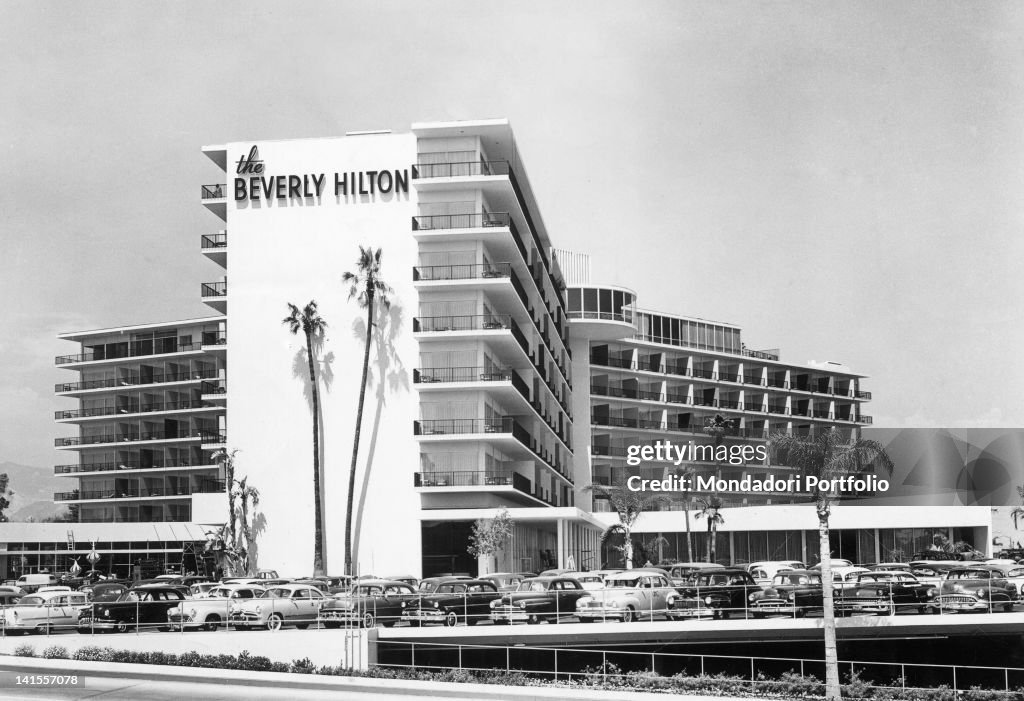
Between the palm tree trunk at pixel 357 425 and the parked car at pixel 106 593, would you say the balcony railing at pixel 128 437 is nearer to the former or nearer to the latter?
the palm tree trunk at pixel 357 425

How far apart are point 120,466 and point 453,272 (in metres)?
68.6

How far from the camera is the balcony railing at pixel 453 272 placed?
77.1m

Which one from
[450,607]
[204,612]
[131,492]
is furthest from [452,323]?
[131,492]

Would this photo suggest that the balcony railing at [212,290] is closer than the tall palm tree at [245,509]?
No

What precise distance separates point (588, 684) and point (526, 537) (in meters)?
50.7

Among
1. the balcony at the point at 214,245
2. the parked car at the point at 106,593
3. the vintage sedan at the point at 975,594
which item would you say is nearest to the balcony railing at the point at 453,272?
the balcony at the point at 214,245

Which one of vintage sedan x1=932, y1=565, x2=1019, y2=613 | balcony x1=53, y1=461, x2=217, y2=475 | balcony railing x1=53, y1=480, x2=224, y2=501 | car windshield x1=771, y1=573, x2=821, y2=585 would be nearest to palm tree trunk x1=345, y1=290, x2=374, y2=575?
car windshield x1=771, y1=573, x2=821, y2=585

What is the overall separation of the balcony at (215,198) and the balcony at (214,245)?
1.46m

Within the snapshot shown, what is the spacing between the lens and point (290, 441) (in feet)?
257

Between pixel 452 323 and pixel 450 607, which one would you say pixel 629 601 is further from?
pixel 452 323

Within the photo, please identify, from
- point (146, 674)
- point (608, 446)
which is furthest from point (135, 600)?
point (608, 446)

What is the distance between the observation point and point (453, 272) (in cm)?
7750

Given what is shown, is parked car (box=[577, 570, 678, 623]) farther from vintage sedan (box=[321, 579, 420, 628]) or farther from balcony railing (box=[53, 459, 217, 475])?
balcony railing (box=[53, 459, 217, 475])

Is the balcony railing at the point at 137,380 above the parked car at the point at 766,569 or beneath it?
above
